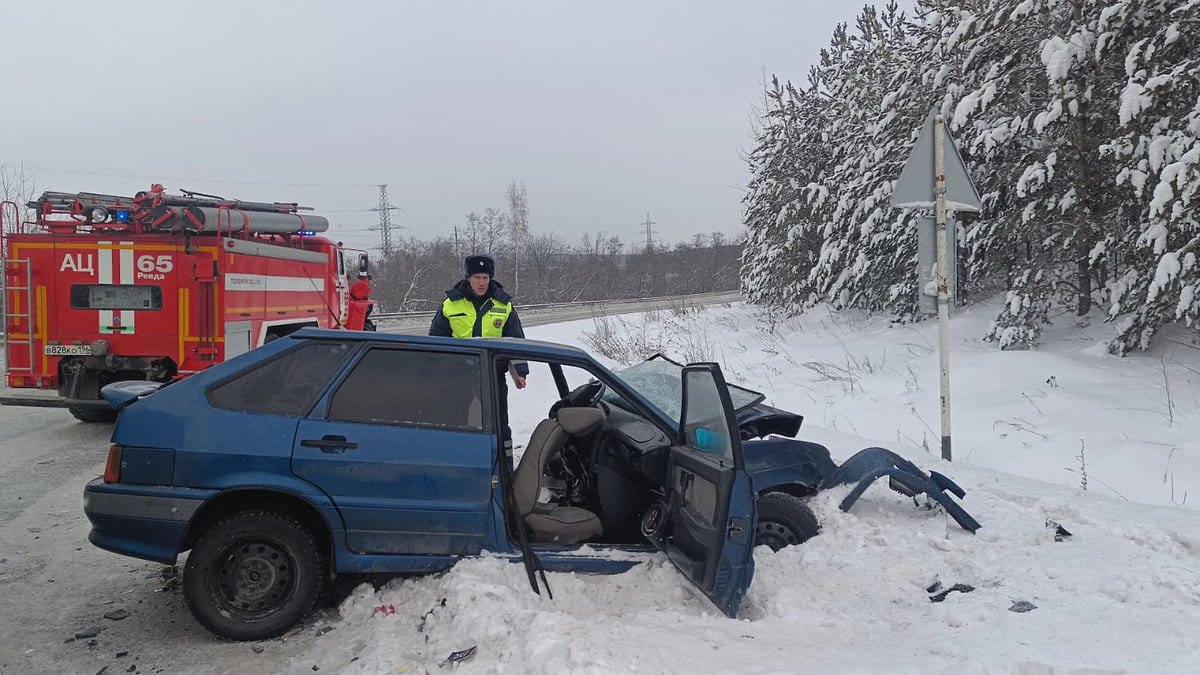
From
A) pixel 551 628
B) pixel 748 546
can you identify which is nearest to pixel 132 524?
pixel 551 628

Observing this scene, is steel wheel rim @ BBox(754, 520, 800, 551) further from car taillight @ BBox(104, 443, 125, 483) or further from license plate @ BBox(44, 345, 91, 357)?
license plate @ BBox(44, 345, 91, 357)

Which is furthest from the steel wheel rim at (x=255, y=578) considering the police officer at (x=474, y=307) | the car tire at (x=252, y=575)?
the police officer at (x=474, y=307)

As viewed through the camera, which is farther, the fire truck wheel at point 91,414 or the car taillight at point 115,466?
the fire truck wheel at point 91,414

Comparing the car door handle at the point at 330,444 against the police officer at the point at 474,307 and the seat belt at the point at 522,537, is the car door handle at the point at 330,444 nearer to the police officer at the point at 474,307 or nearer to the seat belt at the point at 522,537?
the seat belt at the point at 522,537

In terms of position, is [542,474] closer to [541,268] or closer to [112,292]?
[112,292]

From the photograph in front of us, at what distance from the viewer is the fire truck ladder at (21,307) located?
8.51 metres

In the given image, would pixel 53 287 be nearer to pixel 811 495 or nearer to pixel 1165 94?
pixel 811 495

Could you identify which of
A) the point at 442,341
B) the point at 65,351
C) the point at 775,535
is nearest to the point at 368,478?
the point at 442,341

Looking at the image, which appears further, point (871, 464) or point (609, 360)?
point (609, 360)

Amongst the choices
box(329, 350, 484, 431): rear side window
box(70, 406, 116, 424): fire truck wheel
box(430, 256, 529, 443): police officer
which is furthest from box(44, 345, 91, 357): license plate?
box(329, 350, 484, 431): rear side window

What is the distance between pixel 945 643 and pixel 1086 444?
14.1 feet

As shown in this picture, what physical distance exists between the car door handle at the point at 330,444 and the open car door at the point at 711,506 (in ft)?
5.38

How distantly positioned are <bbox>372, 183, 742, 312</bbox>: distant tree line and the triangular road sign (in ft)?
119

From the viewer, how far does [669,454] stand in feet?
13.3
